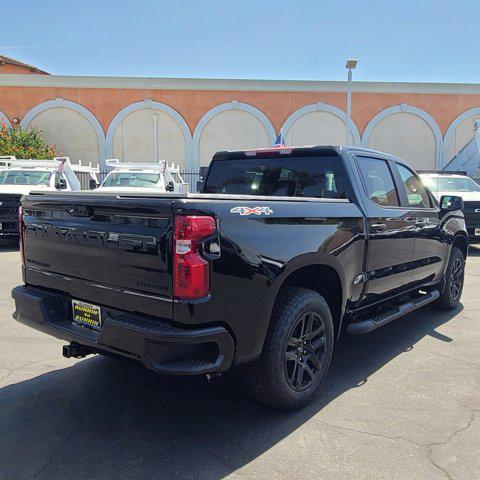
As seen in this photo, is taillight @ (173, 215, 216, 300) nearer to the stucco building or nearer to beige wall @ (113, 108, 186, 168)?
the stucco building

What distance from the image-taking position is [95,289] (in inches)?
117

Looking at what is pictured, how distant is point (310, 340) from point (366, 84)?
2397cm

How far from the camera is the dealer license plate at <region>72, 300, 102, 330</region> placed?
118 inches

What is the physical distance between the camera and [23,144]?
23.2m

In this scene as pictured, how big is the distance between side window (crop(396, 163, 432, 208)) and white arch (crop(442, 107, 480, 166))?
72.4 ft

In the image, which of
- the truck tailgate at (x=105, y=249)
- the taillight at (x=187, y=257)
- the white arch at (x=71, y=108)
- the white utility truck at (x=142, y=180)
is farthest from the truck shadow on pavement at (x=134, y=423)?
the white arch at (x=71, y=108)

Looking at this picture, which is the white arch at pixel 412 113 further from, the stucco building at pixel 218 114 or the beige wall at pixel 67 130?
the beige wall at pixel 67 130

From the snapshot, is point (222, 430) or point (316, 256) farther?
point (316, 256)

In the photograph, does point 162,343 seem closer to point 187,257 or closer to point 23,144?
point 187,257

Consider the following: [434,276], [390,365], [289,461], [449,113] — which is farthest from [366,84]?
[289,461]

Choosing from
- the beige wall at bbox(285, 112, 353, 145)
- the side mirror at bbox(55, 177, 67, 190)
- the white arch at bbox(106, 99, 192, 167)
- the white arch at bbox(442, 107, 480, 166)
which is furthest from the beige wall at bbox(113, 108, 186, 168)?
the white arch at bbox(442, 107, 480, 166)

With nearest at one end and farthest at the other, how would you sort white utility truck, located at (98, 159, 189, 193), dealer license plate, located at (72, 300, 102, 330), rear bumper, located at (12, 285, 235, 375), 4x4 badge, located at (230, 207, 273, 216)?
rear bumper, located at (12, 285, 235, 375), 4x4 badge, located at (230, 207, 273, 216), dealer license plate, located at (72, 300, 102, 330), white utility truck, located at (98, 159, 189, 193)

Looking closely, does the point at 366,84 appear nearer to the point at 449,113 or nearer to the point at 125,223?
the point at 449,113

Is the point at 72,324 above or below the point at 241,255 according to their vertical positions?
below
